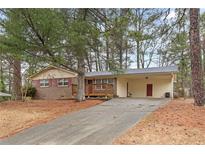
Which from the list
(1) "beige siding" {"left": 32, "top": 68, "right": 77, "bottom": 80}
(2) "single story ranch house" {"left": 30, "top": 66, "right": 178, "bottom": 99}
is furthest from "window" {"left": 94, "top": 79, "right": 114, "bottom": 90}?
(1) "beige siding" {"left": 32, "top": 68, "right": 77, "bottom": 80}

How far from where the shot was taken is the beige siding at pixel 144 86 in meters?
24.7

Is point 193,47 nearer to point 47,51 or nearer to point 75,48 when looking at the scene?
point 75,48

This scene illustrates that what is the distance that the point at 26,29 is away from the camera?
1258cm

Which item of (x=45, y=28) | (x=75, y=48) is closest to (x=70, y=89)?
(x=75, y=48)

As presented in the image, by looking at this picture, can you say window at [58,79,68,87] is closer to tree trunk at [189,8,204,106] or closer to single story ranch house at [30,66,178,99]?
single story ranch house at [30,66,178,99]

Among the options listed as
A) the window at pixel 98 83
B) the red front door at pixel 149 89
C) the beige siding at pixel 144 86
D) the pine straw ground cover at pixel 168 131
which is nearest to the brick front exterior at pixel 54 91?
the window at pixel 98 83

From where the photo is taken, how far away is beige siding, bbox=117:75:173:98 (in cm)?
2470

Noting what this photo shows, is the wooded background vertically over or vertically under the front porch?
over

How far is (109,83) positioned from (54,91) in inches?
239

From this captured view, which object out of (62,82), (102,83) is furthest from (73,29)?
(62,82)

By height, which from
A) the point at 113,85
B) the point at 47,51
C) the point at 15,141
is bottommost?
the point at 15,141

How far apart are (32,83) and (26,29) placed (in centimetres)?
1744

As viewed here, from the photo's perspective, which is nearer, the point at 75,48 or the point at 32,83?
the point at 75,48
